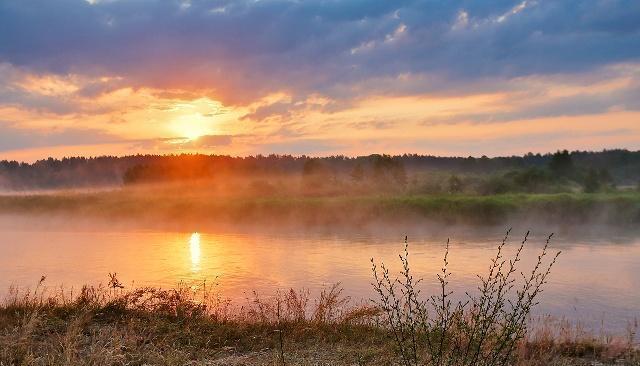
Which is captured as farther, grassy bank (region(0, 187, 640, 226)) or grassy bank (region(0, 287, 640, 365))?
grassy bank (region(0, 187, 640, 226))

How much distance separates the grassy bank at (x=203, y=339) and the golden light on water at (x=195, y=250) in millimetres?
14379

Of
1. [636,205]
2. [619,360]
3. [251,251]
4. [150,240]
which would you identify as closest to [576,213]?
[636,205]

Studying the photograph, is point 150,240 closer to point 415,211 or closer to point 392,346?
point 415,211

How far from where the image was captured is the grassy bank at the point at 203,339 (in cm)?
1022

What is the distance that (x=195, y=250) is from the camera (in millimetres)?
36938

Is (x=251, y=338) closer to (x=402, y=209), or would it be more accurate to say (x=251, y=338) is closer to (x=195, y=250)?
(x=195, y=250)

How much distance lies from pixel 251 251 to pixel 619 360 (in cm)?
2664

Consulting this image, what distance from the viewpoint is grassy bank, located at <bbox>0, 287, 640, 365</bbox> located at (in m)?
10.2

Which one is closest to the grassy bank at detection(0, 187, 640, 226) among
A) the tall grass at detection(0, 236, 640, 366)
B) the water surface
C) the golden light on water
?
the water surface

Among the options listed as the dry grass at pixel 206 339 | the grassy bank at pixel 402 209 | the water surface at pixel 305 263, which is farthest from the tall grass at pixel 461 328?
the grassy bank at pixel 402 209

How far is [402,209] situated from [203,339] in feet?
168

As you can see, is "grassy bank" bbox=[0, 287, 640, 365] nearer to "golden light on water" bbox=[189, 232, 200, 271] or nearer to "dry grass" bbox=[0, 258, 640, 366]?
"dry grass" bbox=[0, 258, 640, 366]

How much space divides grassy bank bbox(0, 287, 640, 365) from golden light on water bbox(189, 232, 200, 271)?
47.2 ft

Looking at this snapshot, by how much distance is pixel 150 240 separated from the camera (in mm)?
44531
